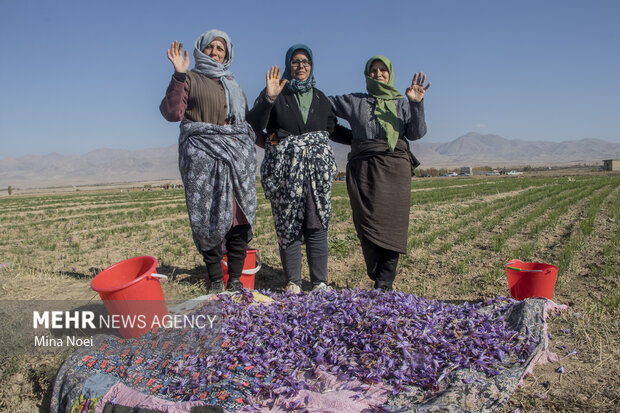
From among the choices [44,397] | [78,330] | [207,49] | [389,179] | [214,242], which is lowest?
[44,397]

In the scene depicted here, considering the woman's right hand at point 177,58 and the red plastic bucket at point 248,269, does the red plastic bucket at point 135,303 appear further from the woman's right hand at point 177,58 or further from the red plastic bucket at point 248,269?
the woman's right hand at point 177,58

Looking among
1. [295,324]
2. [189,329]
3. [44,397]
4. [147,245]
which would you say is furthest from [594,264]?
[147,245]

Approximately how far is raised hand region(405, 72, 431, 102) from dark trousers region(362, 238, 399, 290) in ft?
4.51

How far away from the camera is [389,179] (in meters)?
3.82

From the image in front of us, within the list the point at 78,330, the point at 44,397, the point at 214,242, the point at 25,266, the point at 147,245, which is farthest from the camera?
the point at 147,245

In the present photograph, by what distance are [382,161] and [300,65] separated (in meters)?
1.13

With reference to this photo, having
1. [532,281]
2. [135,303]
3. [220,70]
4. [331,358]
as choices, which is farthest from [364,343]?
[220,70]

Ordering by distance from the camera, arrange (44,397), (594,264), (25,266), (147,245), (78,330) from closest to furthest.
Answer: (44,397) → (78,330) → (594,264) → (25,266) → (147,245)

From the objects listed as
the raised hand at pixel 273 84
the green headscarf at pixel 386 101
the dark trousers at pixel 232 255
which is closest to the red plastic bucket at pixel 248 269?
the dark trousers at pixel 232 255

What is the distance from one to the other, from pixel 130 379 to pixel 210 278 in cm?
153

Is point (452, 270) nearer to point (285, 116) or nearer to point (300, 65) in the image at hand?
point (285, 116)

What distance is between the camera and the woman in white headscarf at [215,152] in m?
3.60

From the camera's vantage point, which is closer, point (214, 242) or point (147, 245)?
point (214, 242)

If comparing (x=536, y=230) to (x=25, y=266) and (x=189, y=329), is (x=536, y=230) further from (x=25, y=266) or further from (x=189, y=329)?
(x=25, y=266)
